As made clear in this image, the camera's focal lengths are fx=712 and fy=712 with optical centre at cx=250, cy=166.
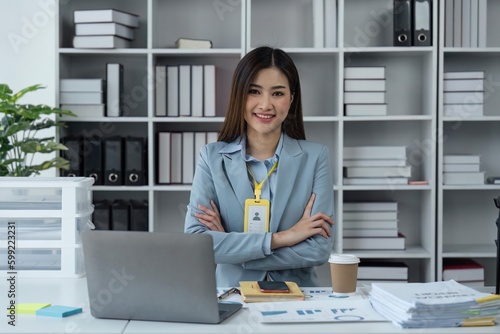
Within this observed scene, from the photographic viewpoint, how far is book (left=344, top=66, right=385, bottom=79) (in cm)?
391

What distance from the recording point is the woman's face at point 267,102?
263 cm

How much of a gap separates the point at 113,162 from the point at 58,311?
2.13 m

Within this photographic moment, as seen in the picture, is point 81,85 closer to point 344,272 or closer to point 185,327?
point 344,272

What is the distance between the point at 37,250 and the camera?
2.36 metres

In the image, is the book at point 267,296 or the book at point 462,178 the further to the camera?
the book at point 462,178

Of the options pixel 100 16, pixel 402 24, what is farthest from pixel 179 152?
pixel 402 24

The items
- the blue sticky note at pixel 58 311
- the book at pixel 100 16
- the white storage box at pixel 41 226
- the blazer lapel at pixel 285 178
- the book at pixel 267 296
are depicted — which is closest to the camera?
the blue sticky note at pixel 58 311

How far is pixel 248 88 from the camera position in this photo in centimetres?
265

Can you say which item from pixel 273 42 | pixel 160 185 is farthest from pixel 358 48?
pixel 160 185

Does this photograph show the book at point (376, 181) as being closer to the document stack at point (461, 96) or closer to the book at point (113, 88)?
the document stack at point (461, 96)

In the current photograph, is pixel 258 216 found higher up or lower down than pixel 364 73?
lower down

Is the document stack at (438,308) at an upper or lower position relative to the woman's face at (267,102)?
lower

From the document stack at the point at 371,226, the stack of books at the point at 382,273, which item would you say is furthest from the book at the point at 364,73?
the stack of books at the point at 382,273

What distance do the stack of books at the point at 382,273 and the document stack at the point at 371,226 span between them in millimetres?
109
